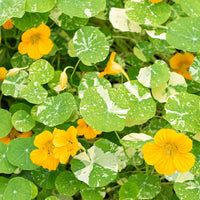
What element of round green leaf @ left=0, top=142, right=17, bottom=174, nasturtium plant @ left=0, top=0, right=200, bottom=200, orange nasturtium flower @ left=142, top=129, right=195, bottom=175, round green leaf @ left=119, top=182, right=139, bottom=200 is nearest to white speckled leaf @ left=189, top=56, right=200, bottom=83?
nasturtium plant @ left=0, top=0, right=200, bottom=200

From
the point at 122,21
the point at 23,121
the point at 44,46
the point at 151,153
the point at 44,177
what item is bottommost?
the point at 44,177

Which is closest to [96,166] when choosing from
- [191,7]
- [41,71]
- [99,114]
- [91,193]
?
[91,193]

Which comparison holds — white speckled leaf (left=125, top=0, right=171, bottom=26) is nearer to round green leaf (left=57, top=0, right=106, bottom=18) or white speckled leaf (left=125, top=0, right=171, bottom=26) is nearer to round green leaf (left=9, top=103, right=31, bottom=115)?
round green leaf (left=57, top=0, right=106, bottom=18)

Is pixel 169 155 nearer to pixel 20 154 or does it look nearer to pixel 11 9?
pixel 20 154

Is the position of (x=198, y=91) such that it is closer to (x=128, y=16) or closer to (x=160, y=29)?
(x=160, y=29)

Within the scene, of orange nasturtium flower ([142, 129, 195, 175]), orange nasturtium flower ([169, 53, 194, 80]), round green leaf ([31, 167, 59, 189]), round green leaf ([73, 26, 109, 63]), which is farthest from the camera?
orange nasturtium flower ([169, 53, 194, 80])

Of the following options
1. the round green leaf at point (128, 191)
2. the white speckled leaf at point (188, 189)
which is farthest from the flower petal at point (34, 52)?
the white speckled leaf at point (188, 189)

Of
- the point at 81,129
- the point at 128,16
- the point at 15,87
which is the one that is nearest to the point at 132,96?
the point at 81,129
